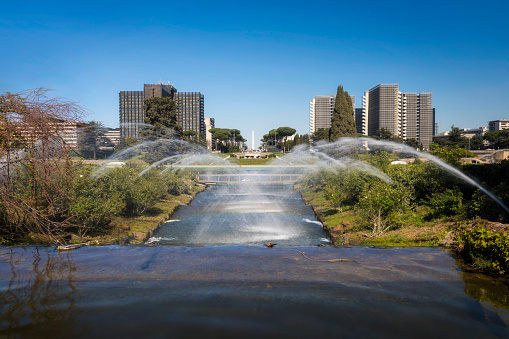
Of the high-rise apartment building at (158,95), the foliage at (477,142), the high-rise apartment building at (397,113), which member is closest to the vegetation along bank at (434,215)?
the foliage at (477,142)

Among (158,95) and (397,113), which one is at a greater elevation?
(158,95)

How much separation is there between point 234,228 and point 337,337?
40.2ft

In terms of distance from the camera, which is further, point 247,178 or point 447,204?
point 247,178

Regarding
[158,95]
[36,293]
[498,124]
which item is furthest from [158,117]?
[498,124]

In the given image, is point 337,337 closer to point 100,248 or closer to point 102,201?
point 100,248

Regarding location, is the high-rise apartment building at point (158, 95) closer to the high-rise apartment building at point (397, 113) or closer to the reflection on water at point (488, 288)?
the high-rise apartment building at point (397, 113)

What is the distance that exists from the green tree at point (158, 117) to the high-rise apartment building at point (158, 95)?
107m

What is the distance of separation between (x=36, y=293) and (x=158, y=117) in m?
34.1

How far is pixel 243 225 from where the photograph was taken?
55.3 ft

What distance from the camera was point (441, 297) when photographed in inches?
208

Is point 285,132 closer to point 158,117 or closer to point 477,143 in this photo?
point 477,143

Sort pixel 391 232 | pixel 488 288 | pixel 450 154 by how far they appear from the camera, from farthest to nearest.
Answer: pixel 450 154, pixel 391 232, pixel 488 288

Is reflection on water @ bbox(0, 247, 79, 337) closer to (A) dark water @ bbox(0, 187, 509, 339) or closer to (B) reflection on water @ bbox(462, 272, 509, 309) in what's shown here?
(A) dark water @ bbox(0, 187, 509, 339)

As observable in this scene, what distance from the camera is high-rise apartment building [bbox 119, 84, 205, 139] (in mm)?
151663
